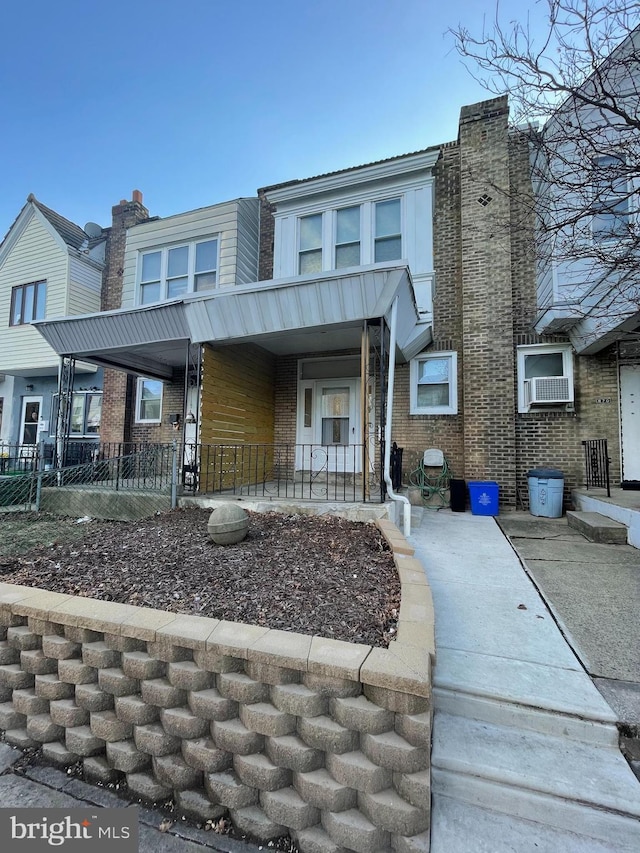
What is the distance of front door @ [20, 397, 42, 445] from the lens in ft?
39.5

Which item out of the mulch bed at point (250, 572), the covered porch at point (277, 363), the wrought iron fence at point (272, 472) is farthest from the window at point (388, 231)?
the mulch bed at point (250, 572)

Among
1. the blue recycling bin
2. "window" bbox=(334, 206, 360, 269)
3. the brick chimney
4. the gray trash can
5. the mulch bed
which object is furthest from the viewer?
the brick chimney

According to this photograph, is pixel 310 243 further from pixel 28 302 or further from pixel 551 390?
pixel 28 302

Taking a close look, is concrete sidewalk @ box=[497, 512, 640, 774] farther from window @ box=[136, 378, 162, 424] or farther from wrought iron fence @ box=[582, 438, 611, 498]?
window @ box=[136, 378, 162, 424]

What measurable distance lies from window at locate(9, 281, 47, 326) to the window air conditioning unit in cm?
1360

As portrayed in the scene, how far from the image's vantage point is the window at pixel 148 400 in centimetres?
978

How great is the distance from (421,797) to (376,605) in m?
1.11

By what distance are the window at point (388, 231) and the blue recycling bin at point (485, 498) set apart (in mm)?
4871

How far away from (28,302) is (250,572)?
1305cm

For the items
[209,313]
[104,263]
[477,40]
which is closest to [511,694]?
[477,40]

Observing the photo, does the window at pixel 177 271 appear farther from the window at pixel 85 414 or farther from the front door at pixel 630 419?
the front door at pixel 630 419

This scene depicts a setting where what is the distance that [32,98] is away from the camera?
1040 cm

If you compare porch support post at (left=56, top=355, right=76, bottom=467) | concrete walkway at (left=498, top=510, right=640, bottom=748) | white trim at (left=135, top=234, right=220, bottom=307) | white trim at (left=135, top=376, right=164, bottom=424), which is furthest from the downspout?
white trim at (left=135, top=376, right=164, bottom=424)

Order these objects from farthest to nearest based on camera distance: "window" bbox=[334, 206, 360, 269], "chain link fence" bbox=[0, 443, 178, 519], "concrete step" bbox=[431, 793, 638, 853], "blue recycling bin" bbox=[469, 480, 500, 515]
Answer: "window" bbox=[334, 206, 360, 269] → "blue recycling bin" bbox=[469, 480, 500, 515] → "chain link fence" bbox=[0, 443, 178, 519] → "concrete step" bbox=[431, 793, 638, 853]
